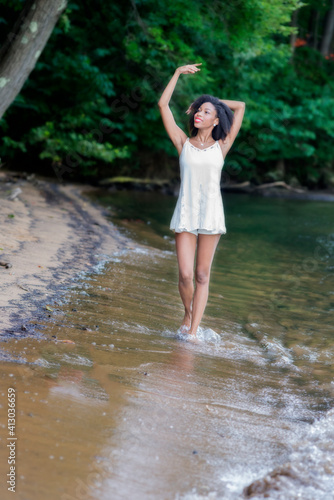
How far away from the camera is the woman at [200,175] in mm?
4230

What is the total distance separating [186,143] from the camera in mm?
4289

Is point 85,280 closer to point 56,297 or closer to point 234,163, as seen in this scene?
point 56,297

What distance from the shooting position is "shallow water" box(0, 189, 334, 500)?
2.45 metres

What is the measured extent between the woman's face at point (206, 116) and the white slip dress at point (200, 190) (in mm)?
145

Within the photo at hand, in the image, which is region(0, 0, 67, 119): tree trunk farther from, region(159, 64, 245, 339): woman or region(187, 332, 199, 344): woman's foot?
region(187, 332, 199, 344): woman's foot

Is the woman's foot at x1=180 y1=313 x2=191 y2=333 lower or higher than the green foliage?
lower

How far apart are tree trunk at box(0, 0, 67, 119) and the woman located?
4499 mm

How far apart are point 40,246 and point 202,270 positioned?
289 cm

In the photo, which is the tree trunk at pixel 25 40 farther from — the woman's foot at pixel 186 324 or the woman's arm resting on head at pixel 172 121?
the woman's foot at pixel 186 324

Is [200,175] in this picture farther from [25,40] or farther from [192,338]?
[25,40]

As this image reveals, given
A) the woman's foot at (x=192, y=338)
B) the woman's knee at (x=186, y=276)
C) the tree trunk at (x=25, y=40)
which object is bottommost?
the woman's foot at (x=192, y=338)

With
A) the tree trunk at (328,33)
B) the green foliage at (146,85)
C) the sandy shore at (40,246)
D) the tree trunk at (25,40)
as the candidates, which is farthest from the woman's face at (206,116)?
the tree trunk at (328,33)

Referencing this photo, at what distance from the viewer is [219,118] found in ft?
14.1

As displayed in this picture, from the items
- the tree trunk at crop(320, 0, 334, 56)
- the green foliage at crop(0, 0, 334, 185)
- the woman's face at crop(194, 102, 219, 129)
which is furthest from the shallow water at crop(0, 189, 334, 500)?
the tree trunk at crop(320, 0, 334, 56)
